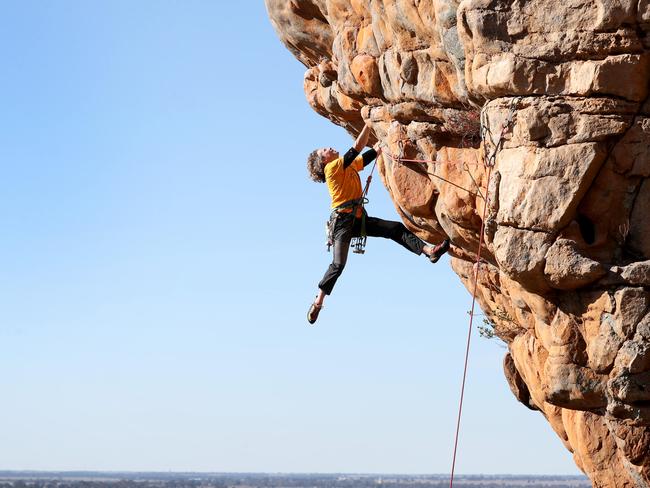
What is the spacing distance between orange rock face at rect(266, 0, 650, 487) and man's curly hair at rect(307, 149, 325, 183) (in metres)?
1.59

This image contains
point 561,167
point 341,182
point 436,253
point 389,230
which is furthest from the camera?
point 389,230

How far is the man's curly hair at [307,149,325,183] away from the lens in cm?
1944

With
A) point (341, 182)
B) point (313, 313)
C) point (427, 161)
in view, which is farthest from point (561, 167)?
point (313, 313)

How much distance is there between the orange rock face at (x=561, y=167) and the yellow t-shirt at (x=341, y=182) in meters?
1.27

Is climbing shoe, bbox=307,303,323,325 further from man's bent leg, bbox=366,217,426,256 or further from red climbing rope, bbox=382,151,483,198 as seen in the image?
red climbing rope, bbox=382,151,483,198

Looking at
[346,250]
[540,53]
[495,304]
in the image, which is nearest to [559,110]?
[540,53]

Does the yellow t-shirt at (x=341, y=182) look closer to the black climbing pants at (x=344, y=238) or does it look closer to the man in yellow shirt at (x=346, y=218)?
the man in yellow shirt at (x=346, y=218)

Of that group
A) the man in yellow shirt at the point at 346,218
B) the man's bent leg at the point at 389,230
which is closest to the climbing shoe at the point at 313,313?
the man in yellow shirt at the point at 346,218

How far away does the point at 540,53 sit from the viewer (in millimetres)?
16078

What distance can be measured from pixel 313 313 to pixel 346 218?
5.10 feet

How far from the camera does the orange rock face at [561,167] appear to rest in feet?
52.5

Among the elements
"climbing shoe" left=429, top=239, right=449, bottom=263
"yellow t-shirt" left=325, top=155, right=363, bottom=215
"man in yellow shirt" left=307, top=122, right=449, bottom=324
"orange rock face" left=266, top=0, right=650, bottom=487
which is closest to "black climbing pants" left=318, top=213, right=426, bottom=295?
"man in yellow shirt" left=307, top=122, right=449, bottom=324

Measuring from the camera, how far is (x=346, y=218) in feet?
62.6

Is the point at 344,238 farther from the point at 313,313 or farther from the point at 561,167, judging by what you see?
the point at 561,167
